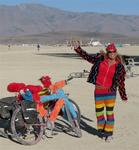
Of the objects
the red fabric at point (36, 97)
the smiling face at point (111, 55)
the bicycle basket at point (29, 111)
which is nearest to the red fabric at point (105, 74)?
the smiling face at point (111, 55)

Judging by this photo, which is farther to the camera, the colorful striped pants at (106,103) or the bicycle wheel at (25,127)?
the colorful striped pants at (106,103)

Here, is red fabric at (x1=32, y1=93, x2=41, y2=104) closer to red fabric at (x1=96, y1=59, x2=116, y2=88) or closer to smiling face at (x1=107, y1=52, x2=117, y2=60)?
red fabric at (x1=96, y1=59, x2=116, y2=88)

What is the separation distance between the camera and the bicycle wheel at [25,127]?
8.52 metres

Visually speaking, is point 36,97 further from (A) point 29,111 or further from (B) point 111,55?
(B) point 111,55

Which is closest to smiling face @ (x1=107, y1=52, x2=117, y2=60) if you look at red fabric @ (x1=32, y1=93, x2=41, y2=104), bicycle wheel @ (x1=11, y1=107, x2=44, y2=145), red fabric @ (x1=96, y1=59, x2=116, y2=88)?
red fabric @ (x1=96, y1=59, x2=116, y2=88)

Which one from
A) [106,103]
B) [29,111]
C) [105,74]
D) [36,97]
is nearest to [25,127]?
[29,111]

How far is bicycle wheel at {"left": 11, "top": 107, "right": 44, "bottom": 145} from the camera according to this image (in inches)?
335

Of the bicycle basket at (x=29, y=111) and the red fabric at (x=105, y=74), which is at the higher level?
the red fabric at (x=105, y=74)

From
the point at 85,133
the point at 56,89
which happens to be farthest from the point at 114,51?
the point at 85,133

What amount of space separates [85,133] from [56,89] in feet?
4.06

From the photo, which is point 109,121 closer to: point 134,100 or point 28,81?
point 134,100

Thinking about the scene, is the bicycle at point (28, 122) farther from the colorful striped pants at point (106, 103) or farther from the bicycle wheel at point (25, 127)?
the colorful striped pants at point (106, 103)

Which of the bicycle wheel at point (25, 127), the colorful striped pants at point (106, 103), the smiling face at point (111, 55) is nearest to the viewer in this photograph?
the bicycle wheel at point (25, 127)

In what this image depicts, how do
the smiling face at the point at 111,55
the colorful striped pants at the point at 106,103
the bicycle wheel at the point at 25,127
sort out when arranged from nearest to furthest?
the bicycle wheel at the point at 25,127, the smiling face at the point at 111,55, the colorful striped pants at the point at 106,103
